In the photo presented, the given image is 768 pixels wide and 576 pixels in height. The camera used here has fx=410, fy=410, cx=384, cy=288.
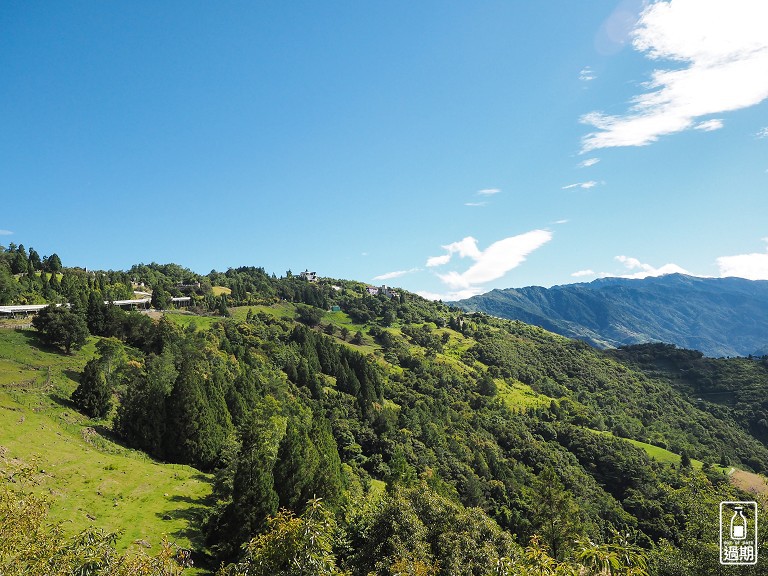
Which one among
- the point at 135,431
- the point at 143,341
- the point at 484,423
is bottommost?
the point at 484,423

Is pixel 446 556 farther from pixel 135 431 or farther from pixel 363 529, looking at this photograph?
pixel 135 431

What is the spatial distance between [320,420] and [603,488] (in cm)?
10604

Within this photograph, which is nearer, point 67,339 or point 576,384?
point 67,339

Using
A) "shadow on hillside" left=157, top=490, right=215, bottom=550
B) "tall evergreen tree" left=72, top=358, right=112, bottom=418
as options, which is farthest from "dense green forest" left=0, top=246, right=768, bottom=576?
"shadow on hillside" left=157, top=490, right=215, bottom=550

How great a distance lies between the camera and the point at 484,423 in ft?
452

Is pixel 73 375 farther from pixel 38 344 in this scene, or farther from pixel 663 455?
pixel 663 455

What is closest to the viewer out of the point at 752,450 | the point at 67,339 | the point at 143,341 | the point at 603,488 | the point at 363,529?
the point at 363,529

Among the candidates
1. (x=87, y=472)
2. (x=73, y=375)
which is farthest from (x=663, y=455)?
(x=73, y=375)

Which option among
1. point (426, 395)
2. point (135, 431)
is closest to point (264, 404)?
point (135, 431)

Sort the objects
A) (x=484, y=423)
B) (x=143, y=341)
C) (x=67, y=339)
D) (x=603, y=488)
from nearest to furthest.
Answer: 1. (x=67, y=339)
2. (x=143, y=341)
3. (x=603, y=488)
4. (x=484, y=423)

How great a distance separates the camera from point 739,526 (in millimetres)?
26500

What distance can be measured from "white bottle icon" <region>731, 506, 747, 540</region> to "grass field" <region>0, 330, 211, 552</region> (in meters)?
39.9

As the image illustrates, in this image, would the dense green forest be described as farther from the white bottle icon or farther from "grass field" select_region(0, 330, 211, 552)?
"grass field" select_region(0, 330, 211, 552)

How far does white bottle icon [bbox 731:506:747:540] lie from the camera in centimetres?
2541
